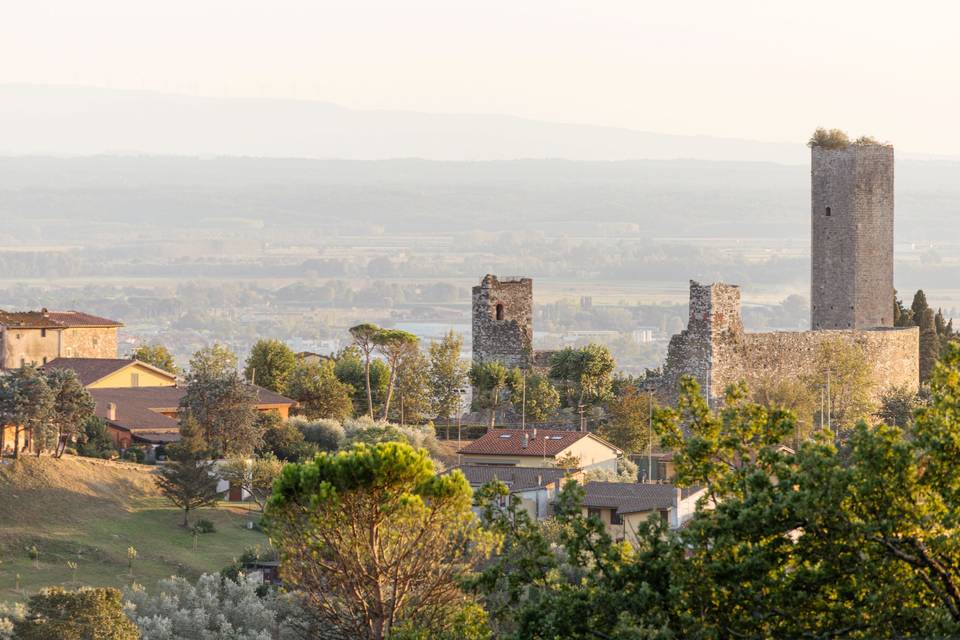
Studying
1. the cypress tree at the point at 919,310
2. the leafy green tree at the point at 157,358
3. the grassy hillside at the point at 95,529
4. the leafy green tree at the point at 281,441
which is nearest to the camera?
the grassy hillside at the point at 95,529

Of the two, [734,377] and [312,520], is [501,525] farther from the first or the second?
[734,377]

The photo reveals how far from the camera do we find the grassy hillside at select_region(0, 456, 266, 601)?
38406 millimetres

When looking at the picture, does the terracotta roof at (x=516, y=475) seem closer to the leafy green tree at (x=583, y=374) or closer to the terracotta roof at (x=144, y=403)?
the leafy green tree at (x=583, y=374)

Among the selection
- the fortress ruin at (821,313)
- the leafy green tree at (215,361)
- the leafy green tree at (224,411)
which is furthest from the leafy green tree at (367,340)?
the leafy green tree at (224,411)

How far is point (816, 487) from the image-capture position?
52.1ft

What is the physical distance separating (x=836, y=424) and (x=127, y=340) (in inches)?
5349

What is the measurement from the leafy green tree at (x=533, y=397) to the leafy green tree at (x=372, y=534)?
1227 inches

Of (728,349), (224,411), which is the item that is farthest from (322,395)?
(728,349)

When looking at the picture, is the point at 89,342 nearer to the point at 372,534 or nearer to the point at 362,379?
the point at 362,379

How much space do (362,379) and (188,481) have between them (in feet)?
62.5

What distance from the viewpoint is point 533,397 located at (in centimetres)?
5603

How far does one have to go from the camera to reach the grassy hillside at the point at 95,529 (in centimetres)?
3841

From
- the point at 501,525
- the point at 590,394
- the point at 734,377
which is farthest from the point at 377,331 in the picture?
the point at 501,525

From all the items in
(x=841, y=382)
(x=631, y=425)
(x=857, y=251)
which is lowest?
(x=631, y=425)
